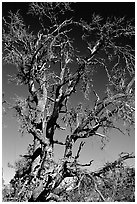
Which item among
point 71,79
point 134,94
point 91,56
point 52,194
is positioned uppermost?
point 91,56

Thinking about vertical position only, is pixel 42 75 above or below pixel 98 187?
above

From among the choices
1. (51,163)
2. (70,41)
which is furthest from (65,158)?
(70,41)

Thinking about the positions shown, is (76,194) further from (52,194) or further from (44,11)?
(44,11)

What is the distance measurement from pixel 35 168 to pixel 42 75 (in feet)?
10.4

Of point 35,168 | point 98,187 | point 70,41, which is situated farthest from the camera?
point 70,41

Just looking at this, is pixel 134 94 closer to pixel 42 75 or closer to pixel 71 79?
pixel 71 79

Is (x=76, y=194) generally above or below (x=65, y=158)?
below

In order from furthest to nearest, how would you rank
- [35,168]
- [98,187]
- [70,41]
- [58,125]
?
[70,41], [58,125], [35,168], [98,187]

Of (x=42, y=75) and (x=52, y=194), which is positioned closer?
(x=52, y=194)

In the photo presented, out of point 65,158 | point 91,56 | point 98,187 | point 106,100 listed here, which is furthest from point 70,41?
point 98,187

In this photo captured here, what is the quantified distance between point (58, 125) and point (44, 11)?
12.2 feet

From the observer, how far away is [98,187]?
8.66m

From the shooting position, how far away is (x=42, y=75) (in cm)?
1074

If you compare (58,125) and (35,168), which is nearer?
(35,168)
